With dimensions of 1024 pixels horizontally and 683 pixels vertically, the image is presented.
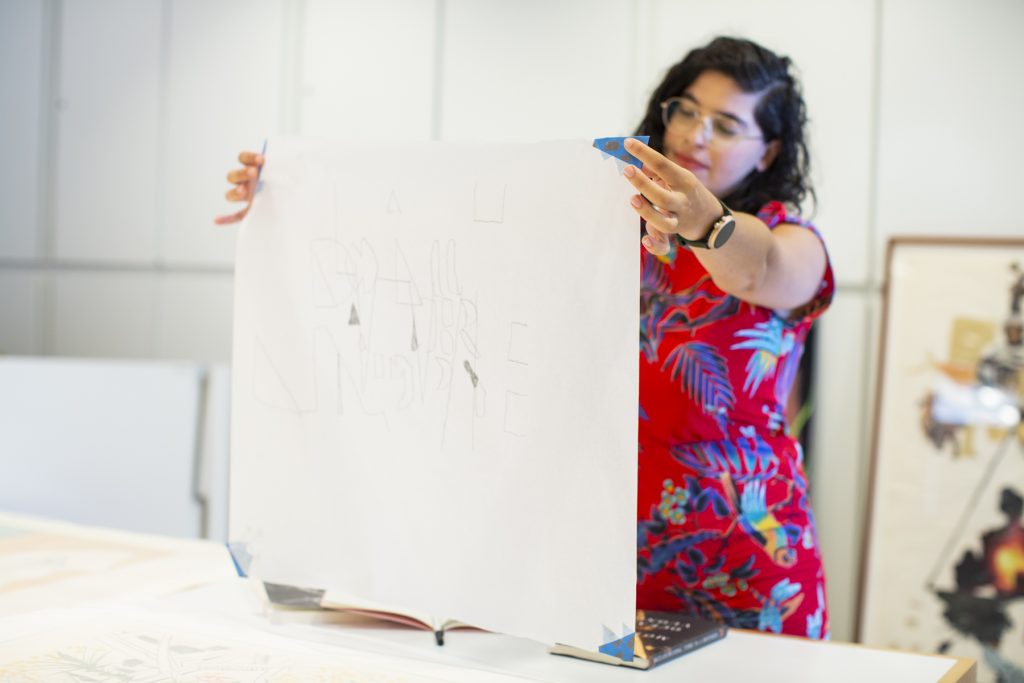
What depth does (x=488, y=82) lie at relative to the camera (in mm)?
3008

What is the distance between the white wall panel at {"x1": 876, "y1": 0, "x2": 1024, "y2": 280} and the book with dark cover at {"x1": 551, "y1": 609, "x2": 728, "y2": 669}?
1.65 metres

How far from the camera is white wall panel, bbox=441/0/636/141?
288 cm

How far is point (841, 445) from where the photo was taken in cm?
268

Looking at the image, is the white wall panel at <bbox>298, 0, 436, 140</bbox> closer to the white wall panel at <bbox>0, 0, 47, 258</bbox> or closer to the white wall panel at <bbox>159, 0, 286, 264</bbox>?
the white wall panel at <bbox>159, 0, 286, 264</bbox>

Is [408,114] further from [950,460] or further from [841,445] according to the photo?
[950,460]

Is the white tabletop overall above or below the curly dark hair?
below

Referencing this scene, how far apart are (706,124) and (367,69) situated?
1.93 meters

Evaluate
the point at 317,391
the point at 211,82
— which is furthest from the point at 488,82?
the point at 317,391

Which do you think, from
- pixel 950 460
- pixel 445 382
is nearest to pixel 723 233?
pixel 445 382

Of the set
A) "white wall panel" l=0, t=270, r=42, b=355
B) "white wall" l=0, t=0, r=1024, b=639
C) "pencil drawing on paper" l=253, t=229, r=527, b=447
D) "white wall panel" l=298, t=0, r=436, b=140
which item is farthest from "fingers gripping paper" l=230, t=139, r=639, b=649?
"white wall panel" l=0, t=270, r=42, b=355

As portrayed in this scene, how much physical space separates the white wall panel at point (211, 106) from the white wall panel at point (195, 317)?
0.07m

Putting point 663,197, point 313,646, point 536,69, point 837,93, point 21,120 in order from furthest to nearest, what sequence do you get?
1. point 21,120
2. point 536,69
3. point 837,93
4. point 313,646
5. point 663,197

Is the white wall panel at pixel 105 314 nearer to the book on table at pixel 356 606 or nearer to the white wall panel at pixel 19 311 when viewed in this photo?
the white wall panel at pixel 19 311

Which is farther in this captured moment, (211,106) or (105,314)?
(105,314)
